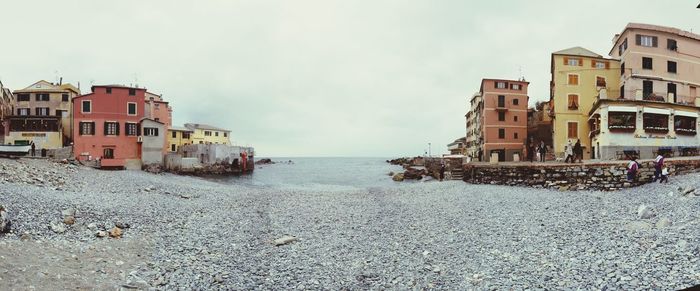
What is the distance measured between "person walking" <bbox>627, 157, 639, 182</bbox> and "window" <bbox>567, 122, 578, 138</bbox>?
18289 mm

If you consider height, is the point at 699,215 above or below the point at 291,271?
above

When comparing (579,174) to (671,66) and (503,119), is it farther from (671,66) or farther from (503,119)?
(503,119)

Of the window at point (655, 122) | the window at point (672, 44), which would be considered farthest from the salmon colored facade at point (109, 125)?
the window at point (672, 44)

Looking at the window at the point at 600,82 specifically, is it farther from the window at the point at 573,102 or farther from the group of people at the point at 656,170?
the group of people at the point at 656,170

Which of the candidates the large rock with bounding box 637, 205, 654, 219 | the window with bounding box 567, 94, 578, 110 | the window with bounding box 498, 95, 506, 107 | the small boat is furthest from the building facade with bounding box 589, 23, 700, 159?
the small boat

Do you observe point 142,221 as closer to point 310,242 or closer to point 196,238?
point 196,238

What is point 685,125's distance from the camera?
115 feet

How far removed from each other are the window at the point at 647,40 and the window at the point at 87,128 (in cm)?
6641

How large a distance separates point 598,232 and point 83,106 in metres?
55.8

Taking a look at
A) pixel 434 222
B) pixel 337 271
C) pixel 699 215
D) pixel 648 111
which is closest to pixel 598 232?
pixel 699 215

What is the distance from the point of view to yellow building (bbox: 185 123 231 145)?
84.7 metres

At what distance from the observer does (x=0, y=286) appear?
8.29 metres

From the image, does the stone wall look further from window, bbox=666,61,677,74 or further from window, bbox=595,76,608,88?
window, bbox=666,61,677,74

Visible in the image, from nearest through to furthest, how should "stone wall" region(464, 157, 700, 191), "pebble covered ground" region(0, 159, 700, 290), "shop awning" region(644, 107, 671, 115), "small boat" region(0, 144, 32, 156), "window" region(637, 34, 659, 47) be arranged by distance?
"pebble covered ground" region(0, 159, 700, 290) < "stone wall" region(464, 157, 700, 191) < "shop awning" region(644, 107, 671, 115) < "small boat" region(0, 144, 32, 156) < "window" region(637, 34, 659, 47)
